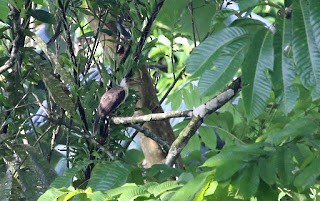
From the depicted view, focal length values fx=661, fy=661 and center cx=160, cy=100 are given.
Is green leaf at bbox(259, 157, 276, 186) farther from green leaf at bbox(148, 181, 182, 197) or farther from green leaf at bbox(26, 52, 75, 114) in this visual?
green leaf at bbox(26, 52, 75, 114)

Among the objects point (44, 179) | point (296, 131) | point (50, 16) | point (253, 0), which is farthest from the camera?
point (50, 16)

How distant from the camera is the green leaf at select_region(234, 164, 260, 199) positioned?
1183 millimetres

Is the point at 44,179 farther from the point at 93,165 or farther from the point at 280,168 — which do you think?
A: the point at 280,168

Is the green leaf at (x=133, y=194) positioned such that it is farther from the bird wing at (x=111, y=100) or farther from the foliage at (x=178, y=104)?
the bird wing at (x=111, y=100)

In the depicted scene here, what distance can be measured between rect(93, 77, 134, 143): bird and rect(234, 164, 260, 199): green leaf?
55 centimetres

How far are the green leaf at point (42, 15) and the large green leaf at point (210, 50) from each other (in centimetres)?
67

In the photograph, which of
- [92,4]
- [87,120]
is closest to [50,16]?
[92,4]

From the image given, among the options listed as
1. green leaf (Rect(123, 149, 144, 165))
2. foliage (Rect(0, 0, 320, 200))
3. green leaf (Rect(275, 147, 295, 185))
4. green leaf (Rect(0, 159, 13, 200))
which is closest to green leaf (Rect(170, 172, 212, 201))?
foliage (Rect(0, 0, 320, 200))

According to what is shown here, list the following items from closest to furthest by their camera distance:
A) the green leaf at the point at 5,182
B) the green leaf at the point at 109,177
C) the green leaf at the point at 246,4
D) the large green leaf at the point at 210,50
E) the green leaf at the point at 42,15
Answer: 1. the green leaf at the point at 246,4
2. the large green leaf at the point at 210,50
3. the green leaf at the point at 109,177
4. the green leaf at the point at 5,182
5. the green leaf at the point at 42,15

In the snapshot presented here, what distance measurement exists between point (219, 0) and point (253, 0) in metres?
0.92

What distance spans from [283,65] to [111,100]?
564mm

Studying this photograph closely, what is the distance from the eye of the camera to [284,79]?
4.04 ft

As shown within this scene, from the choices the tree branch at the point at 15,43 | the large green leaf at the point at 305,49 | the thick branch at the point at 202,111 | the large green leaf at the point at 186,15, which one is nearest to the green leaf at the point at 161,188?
the large green leaf at the point at 305,49

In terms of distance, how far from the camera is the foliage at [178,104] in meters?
1.21
